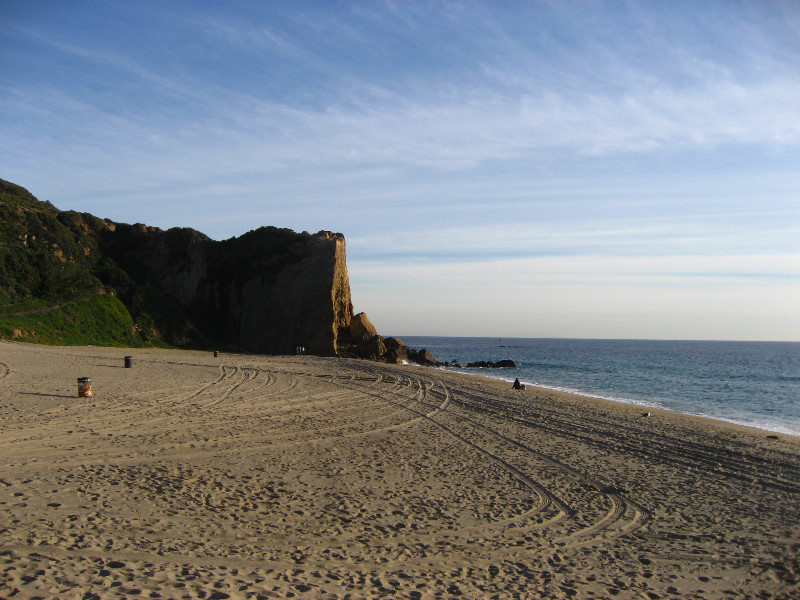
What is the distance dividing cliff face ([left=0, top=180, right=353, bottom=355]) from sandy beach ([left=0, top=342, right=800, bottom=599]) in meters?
30.9

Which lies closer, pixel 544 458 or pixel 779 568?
pixel 779 568

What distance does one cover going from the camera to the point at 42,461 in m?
8.62

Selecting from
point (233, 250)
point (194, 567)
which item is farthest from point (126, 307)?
point (194, 567)

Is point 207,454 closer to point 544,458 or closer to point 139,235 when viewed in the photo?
point 544,458

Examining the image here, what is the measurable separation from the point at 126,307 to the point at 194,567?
43275 millimetres

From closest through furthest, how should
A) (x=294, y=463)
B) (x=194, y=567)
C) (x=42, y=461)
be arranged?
(x=194, y=567), (x=42, y=461), (x=294, y=463)

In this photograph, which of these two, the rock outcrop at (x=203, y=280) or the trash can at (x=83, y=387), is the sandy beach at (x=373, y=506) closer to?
the trash can at (x=83, y=387)

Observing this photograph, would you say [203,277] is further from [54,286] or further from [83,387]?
[83,387]

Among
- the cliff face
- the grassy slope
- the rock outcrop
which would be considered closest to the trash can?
the grassy slope

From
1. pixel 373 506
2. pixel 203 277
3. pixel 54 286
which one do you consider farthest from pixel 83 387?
pixel 203 277

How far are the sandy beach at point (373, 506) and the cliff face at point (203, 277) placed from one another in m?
30.9

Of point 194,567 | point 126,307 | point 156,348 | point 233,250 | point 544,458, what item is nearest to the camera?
point 194,567

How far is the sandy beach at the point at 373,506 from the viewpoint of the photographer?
17.5 feet

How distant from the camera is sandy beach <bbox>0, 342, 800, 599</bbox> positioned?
17.5ft
